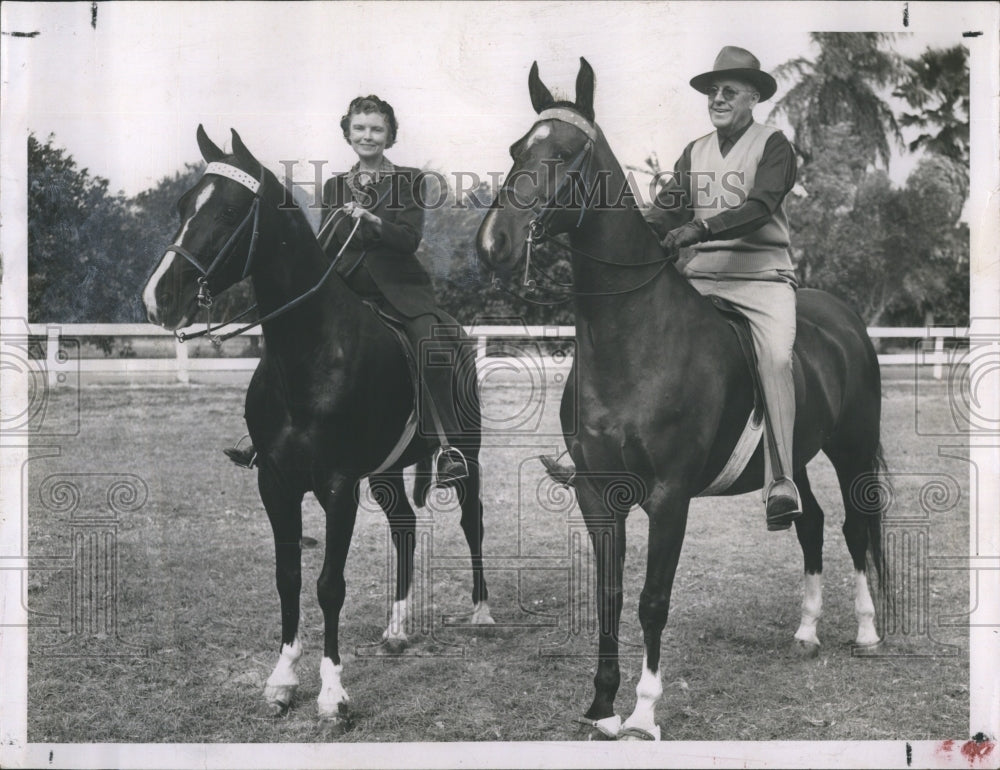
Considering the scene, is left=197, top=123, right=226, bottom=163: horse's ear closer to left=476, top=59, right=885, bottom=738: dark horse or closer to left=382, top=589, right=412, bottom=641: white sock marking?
left=476, top=59, right=885, bottom=738: dark horse

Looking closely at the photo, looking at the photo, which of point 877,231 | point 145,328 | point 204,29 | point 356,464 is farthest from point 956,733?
point 204,29

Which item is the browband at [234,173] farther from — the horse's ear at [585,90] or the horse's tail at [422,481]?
the horse's tail at [422,481]

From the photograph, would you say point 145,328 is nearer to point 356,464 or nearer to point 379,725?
point 356,464

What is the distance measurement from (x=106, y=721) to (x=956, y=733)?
15.9 ft

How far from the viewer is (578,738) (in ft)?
16.0

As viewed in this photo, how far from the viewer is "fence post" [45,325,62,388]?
5711 millimetres

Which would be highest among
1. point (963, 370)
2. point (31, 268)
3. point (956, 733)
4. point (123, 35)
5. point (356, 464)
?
point (123, 35)

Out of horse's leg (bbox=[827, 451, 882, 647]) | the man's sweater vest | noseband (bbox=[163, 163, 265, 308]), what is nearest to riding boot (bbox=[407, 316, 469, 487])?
noseband (bbox=[163, 163, 265, 308])

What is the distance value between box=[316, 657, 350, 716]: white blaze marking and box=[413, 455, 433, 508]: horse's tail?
4.80 feet

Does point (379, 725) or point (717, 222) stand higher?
point (717, 222)

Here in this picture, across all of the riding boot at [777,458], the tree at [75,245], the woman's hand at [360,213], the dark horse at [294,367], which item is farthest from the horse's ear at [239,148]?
the riding boot at [777,458]

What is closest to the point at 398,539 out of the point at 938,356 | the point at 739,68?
the point at 739,68

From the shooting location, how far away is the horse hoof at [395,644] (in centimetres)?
591

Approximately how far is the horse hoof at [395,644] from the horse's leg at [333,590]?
3.24 ft
